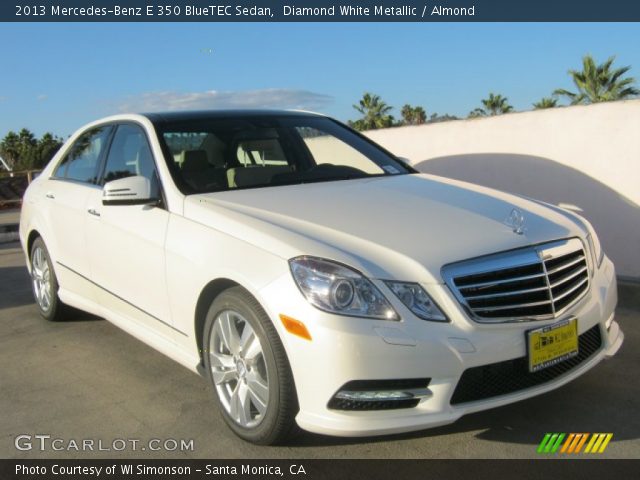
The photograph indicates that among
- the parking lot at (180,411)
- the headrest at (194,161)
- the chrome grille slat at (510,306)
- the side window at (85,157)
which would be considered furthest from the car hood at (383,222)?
the side window at (85,157)

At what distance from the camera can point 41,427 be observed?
11.8 ft

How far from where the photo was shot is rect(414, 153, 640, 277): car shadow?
575 cm

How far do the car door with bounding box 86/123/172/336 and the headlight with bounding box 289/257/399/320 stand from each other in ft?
3.78

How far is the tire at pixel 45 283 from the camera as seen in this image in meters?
5.44

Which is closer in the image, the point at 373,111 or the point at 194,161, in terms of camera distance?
the point at 194,161

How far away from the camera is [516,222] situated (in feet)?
10.9

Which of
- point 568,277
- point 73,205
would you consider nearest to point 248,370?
point 568,277

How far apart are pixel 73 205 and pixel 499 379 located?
3.31 metres

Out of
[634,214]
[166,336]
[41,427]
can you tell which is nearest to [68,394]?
[41,427]

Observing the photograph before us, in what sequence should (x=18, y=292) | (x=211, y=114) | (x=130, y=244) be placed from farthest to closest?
1. (x=18, y=292)
2. (x=211, y=114)
3. (x=130, y=244)

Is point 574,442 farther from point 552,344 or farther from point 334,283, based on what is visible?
point 334,283

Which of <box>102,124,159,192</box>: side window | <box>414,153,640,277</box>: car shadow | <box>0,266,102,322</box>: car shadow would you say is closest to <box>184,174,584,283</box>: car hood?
<box>102,124,159,192</box>: side window

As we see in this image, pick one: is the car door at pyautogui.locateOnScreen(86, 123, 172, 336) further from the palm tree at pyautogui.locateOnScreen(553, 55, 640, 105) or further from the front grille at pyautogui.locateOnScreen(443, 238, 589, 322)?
the palm tree at pyautogui.locateOnScreen(553, 55, 640, 105)

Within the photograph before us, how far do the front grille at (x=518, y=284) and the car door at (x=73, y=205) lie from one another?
2.81m
